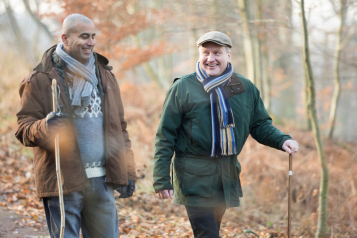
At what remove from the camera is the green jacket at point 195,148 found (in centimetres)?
262

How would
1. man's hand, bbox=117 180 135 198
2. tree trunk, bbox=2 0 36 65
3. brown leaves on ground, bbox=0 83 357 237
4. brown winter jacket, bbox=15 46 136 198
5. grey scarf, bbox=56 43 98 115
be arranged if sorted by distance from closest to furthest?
brown winter jacket, bbox=15 46 136 198 < grey scarf, bbox=56 43 98 115 < man's hand, bbox=117 180 135 198 < brown leaves on ground, bbox=0 83 357 237 < tree trunk, bbox=2 0 36 65

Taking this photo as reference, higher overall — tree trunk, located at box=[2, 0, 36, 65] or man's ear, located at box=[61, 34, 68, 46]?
tree trunk, located at box=[2, 0, 36, 65]

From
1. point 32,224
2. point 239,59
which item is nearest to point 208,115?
point 32,224

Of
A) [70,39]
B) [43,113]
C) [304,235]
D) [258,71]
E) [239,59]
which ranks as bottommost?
[304,235]

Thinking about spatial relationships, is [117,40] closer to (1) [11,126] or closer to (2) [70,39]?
(1) [11,126]

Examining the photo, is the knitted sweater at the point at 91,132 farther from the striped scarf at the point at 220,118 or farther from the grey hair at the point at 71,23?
the striped scarf at the point at 220,118

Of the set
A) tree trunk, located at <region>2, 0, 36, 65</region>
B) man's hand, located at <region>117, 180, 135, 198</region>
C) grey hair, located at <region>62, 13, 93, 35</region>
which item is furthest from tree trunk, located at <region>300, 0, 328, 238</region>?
tree trunk, located at <region>2, 0, 36, 65</region>

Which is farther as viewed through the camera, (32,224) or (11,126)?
(11,126)

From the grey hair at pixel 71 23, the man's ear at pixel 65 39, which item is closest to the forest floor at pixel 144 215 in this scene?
the man's ear at pixel 65 39

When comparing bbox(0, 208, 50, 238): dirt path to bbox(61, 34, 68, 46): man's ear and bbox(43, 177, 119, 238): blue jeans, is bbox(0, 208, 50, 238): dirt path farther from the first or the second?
bbox(61, 34, 68, 46): man's ear

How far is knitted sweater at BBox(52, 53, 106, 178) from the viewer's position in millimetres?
2553

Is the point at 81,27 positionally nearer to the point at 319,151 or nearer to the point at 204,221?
the point at 204,221

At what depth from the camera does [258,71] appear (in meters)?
11.9

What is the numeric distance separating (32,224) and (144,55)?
21.7 feet
